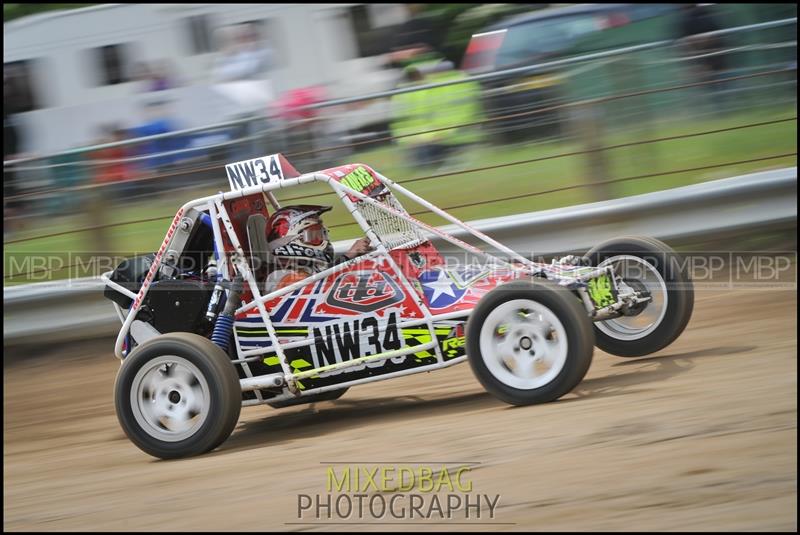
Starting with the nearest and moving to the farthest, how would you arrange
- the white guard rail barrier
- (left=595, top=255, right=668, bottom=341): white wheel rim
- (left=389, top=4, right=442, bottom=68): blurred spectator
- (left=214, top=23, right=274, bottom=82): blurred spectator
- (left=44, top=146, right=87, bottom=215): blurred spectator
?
(left=595, top=255, right=668, bottom=341): white wheel rim
the white guard rail barrier
(left=44, top=146, right=87, bottom=215): blurred spectator
(left=389, top=4, right=442, bottom=68): blurred spectator
(left=214, top=23, right=274, bottom=82): blurred spectator

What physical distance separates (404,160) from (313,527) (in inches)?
184

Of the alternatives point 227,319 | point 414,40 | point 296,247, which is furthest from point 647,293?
point 414,40

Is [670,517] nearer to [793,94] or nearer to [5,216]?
[793,94]

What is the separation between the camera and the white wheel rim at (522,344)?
17.1 ft

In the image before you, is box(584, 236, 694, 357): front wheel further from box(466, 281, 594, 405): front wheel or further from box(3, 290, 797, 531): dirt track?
box(466, 281, 594, 405): front wheel

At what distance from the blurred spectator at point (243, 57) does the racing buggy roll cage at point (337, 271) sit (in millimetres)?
6612

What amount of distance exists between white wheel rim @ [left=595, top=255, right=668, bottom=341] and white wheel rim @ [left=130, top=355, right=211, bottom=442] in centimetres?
241

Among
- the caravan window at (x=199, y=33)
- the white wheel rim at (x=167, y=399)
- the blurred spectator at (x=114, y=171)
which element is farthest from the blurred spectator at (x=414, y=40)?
the white wheel rim at (x=167, y=399)

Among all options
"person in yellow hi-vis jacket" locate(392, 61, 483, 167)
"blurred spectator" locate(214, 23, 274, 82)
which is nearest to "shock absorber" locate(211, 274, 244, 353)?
"person in yellow hi-vis jacket" locate(392, 61, 483, 167)

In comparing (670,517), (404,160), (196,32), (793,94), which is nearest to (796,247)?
(793,94)

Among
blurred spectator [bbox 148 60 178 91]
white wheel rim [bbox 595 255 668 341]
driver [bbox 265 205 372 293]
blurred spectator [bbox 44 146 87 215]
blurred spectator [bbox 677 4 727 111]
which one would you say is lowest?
white wheel rim [bbox 595 255 668 341]

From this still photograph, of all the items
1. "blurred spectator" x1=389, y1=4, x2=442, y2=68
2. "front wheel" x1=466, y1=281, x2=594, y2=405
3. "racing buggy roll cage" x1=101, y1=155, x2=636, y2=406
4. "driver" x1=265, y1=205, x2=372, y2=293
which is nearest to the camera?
"front wheel" x1=466, y1=281, x2=594, y2=405

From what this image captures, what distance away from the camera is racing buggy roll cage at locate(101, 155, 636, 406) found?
5.56m

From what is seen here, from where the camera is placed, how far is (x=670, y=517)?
12.1 feet
